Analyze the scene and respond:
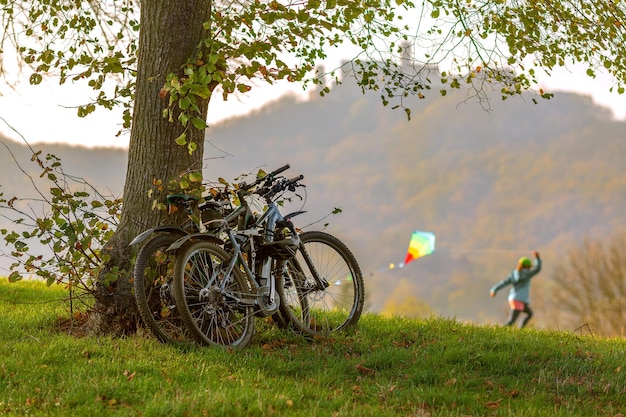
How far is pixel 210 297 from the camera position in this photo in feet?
22.5

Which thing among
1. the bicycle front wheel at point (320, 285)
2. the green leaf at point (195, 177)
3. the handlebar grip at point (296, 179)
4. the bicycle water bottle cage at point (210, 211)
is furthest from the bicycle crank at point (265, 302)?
the green leaf at point (195, 177)

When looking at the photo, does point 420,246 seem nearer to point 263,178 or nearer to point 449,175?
point 263,178

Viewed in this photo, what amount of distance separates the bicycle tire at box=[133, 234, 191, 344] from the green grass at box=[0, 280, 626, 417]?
0.23 m

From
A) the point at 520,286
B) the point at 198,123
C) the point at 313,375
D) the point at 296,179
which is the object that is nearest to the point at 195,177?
the point at 198,123

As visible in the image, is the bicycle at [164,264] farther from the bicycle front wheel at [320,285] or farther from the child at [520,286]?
the child at [520,286]

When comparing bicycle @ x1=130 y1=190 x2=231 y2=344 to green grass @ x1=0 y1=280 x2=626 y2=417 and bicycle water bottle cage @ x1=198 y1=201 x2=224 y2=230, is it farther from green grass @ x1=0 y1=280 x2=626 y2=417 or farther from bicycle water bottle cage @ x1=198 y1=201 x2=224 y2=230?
green grass @ x1=0 y1=280 x2=626 y2=417

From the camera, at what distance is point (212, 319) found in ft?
22.6

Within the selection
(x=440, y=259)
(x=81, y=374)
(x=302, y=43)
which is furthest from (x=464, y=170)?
(x=81, y=374)

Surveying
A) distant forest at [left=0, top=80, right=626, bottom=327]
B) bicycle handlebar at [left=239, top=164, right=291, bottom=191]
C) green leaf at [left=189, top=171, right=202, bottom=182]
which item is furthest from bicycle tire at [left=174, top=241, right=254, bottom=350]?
distant forest at [left=0, top=80, right=626, bottom=327]

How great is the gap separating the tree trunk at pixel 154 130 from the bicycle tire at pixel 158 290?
324mm

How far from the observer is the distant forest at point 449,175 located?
61.2m

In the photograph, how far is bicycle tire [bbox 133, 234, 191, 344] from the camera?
661 cm

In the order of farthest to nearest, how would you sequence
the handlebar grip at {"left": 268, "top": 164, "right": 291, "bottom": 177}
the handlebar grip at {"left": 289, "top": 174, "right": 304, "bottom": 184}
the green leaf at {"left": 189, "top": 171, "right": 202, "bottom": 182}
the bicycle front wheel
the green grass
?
the bicycle front wheel
the handlebar grip at {"left": 289, "top": 174, "right": 304, "bottom": 184}
the handlebar grip at {"left": 268, "top": 164, "right": 291, "bottom": 177}
the green leaf at {"left": 189, "top": 171, "right": 202, "bottom": 182}
the green grass

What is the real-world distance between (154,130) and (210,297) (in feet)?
5.88
